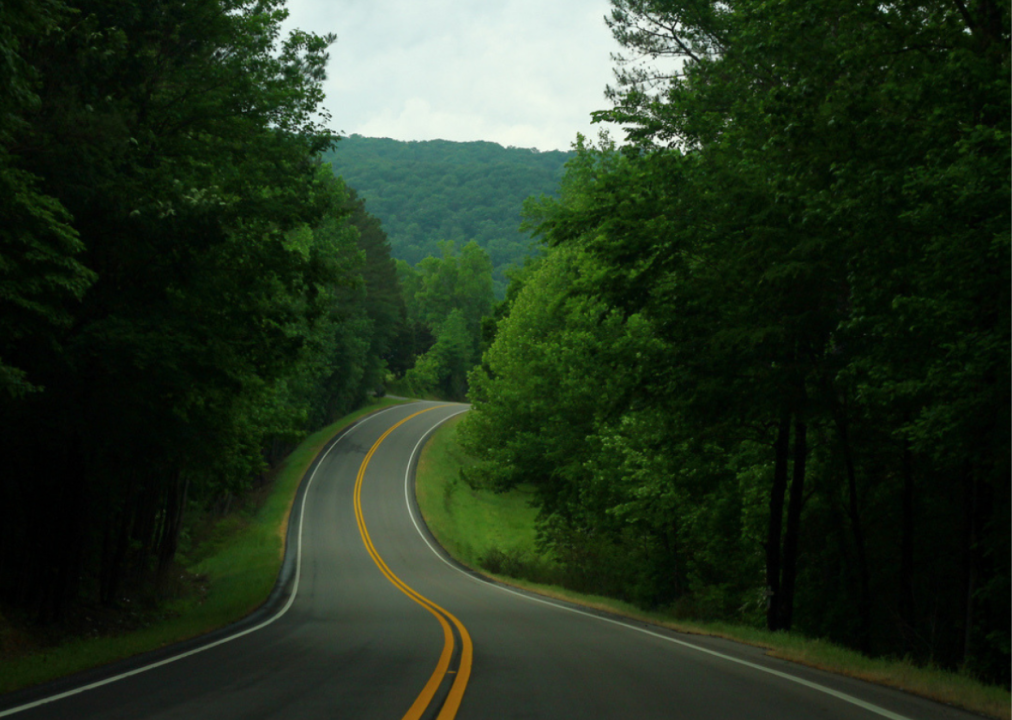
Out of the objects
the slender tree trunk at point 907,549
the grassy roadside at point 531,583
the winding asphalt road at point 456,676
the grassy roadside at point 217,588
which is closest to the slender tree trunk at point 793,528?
the grassy roadside at point 531,583

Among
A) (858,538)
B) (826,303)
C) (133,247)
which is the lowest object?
(858,538)

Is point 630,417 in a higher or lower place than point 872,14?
lower

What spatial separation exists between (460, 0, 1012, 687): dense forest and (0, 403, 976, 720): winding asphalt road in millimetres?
3678

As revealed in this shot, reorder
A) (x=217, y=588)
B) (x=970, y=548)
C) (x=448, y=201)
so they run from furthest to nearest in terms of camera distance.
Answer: (x=448, y=201) → (x=217, y=588) → (x=970, y=548)

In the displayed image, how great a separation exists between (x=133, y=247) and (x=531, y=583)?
19.9m

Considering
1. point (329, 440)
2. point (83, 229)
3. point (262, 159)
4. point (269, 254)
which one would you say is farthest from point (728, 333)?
point (329, 440)

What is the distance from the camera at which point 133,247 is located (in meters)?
12.3

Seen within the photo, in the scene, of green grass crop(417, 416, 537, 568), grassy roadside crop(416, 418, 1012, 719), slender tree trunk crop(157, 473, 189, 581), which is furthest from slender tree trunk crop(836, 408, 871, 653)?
green grass crop(417, 416, 537, 568)

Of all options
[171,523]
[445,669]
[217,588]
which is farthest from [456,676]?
[217,588]

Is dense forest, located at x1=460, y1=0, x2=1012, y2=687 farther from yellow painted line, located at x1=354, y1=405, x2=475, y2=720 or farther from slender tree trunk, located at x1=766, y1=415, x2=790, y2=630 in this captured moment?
yellow painted line, located at x1=354, y1=405, x2=475, y2=720

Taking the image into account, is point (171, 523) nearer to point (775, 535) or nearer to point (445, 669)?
point (775, 535)

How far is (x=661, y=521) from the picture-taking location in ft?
70.3

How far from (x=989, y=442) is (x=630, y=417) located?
1373 cm

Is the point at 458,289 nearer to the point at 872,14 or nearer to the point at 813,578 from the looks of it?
the point at 813,578
